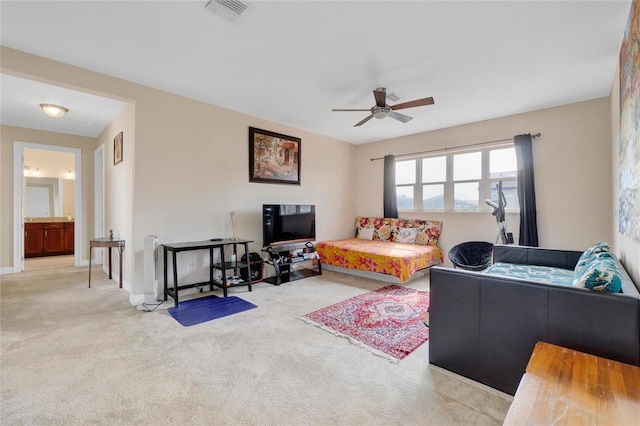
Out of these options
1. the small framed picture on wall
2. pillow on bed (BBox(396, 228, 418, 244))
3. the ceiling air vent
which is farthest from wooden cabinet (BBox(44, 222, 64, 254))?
pillow on bed (BBox(396, 228, 418, 244))

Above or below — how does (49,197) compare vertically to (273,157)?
below

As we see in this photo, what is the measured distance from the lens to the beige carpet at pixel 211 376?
1645 millimetres

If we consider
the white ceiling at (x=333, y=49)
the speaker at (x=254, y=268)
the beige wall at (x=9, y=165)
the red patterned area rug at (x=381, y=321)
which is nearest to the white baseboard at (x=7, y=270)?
the beige wall at (x=9, y=165)

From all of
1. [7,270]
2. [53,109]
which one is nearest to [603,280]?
[53,109]

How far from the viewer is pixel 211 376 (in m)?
2.02

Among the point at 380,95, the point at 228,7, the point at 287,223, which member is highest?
the point at 228,7

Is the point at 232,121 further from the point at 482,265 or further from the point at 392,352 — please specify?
the point at 482,265

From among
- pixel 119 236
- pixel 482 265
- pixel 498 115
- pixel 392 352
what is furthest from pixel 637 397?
pixel 119 236

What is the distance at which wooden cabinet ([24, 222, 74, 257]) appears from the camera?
6.31 metres

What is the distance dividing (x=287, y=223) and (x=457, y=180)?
3125mm

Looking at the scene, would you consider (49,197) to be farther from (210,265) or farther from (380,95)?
(380,95)

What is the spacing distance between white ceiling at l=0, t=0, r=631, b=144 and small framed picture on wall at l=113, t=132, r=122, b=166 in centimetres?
Answer: 41

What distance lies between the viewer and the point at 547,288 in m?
1.63

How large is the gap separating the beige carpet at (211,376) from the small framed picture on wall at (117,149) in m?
2.10
